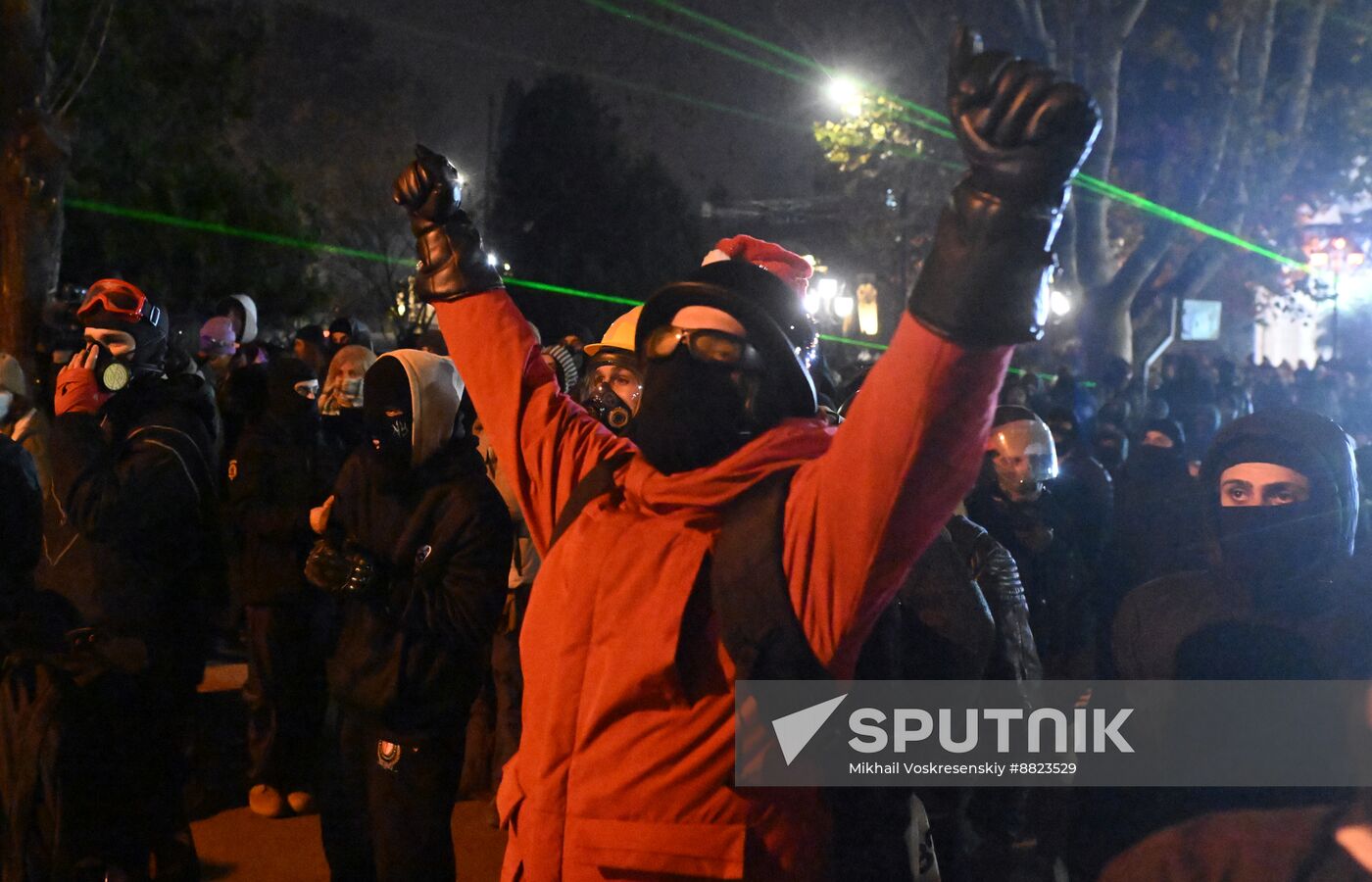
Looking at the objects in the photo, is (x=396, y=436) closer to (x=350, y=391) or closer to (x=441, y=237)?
(x=441, y=237)

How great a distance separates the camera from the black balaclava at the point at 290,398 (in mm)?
6625

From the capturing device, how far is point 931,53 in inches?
737

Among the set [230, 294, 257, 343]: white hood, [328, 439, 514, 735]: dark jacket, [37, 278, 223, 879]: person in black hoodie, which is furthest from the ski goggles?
[230, 294, 257, 343]: white hood

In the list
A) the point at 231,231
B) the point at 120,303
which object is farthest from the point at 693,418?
the point at 231,231

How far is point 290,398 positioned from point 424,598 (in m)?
2.80

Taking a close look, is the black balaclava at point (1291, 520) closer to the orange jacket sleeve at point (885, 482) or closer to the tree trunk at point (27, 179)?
→ the orange jacket sleeve at point (885, 482)

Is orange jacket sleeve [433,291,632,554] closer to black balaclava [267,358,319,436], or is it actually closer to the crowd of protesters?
the crowd of protesters

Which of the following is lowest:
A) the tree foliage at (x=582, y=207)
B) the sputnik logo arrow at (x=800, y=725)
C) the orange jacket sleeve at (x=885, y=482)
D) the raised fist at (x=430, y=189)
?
the sputnik logo arrow at (x=800, y=725)

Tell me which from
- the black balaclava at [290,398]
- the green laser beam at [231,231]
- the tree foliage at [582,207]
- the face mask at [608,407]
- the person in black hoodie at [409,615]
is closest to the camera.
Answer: the person in black hoodie at [409,615]

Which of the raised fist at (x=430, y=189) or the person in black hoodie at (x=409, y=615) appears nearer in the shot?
the raised fist at (x=430, y=189)

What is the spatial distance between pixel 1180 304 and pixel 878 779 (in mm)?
22378

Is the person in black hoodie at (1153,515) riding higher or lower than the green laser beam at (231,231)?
lower

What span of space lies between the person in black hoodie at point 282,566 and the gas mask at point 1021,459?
134 inches

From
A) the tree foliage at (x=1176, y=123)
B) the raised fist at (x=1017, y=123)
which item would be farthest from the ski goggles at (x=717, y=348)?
the tree foliage at (x=1176, y=123)
